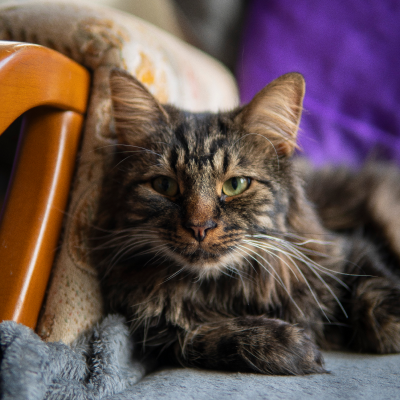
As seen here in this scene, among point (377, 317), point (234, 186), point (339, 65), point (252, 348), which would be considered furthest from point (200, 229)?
point (339, 65)

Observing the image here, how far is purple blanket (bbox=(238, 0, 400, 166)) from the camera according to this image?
177 centimetres

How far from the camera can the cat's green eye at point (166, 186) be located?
3.18 ft

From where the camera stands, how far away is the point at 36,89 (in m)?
0.80

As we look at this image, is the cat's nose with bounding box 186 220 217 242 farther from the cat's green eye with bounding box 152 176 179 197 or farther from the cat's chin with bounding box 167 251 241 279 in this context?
the cat's green eye with bounding box 152 176 179 197

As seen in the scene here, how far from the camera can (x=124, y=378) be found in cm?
80

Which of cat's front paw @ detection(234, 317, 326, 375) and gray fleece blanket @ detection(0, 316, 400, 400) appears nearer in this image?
gray fleece blanket @ detection(0, 316, 400, 400)

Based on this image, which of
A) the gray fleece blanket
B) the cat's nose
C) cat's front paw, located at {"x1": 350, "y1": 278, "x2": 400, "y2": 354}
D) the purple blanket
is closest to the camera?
the gray fleece blanket

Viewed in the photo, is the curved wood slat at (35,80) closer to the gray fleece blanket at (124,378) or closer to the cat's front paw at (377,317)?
the gray fleece blanket at (124,378)

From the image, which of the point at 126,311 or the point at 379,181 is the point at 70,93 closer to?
the point at 126,311

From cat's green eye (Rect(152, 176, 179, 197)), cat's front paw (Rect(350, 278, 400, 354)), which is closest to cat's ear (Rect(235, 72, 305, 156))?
cat's green eye (Rect(152, 176, 179, 197))

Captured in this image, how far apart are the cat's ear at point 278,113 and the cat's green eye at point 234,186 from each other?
0.16m

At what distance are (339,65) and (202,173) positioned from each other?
1.35m

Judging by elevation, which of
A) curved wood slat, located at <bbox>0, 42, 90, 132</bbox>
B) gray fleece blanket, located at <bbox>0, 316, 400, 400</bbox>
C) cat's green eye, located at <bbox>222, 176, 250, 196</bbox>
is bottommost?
gray fleece blanket, located at <bbox>0, 316, 400, 400</bbox>

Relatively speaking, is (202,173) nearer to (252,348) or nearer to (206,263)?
(206,263)
